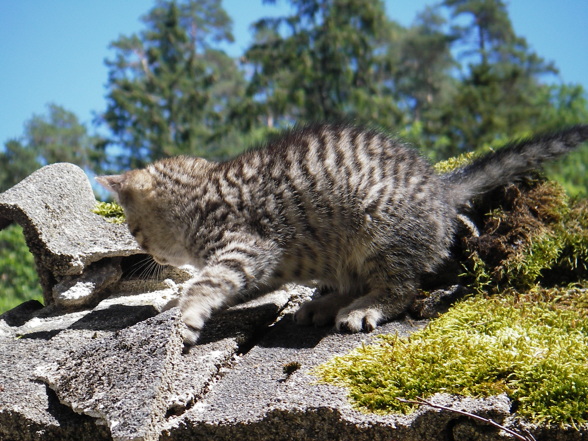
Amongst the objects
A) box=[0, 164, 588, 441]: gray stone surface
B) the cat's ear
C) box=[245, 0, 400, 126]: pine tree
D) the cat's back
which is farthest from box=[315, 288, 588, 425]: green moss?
box=[245, 0, 400, 126]: pine tree

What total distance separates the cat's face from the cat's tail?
1592 mm

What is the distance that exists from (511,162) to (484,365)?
1589mm

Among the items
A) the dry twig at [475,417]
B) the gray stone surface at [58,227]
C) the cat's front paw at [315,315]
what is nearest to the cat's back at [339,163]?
the cat's front paw at [315,315]

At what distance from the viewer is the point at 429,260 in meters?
3.15

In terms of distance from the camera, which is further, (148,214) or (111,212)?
(111,212)

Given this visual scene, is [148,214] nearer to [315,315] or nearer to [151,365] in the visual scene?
[315,315]

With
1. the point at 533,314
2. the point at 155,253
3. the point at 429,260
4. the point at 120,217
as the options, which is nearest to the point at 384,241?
the point at 429,260

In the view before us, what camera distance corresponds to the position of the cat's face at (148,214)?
3.45m

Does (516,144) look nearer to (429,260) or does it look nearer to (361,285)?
(429,260)

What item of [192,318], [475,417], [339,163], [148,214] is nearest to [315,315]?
[192,318]

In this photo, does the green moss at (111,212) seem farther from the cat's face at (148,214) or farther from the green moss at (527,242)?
the green moss at (527,242)

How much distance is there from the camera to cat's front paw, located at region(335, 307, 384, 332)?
286 cm

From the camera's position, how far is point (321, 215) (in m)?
3.18

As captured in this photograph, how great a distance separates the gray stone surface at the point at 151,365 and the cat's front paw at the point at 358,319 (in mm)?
59
